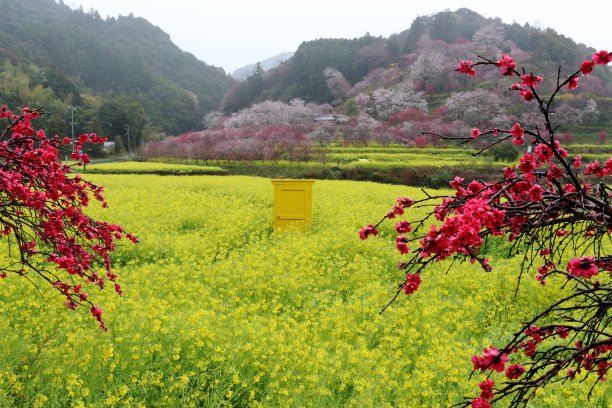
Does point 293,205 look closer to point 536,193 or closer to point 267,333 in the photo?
point 267,333

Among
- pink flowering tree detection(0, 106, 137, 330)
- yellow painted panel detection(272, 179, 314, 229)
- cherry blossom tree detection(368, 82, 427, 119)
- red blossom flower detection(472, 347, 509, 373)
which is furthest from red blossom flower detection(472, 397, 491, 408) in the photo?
cherry blossom tree detection(368, 82, 427, 119)

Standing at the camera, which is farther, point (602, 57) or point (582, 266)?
point (602, 57)

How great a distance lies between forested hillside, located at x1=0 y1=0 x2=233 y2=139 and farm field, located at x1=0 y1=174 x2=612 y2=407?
2123 inches

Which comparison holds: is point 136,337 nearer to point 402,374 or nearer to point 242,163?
point 402,374

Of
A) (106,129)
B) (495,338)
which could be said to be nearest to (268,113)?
(106,129)

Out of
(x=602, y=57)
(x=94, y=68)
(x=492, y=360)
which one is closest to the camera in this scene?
(x=492, y=360)

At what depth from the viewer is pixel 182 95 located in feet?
279

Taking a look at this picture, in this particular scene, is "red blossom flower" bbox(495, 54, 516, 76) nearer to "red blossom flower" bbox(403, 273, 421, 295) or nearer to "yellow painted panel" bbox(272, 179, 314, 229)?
"red blossom flower" bbox(403, 273, 421, 295)

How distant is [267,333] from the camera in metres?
4.77

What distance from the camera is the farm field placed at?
3.82 metres

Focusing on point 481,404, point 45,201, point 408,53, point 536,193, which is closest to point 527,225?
point 536,193

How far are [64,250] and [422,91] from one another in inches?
2719

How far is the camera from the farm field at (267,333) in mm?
3818

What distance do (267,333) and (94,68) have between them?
9923cm
